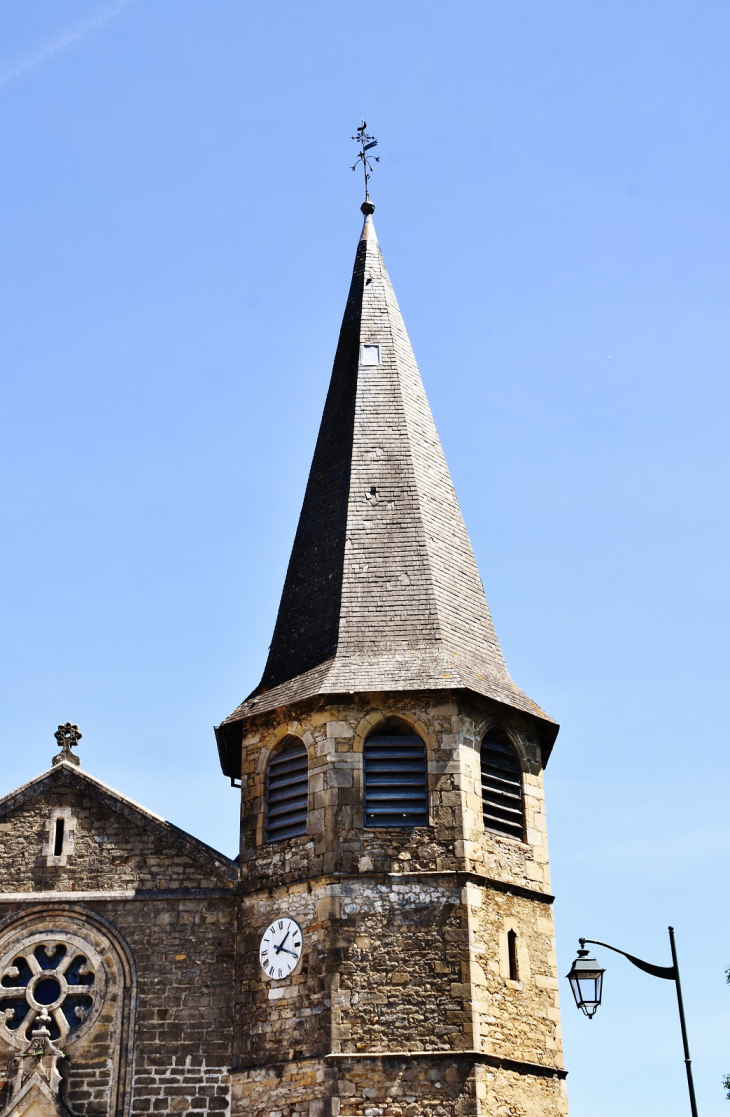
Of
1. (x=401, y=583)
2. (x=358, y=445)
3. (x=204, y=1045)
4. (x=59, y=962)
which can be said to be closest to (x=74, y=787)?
(x=59, y=962)

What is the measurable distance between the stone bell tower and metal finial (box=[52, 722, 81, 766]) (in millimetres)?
1645

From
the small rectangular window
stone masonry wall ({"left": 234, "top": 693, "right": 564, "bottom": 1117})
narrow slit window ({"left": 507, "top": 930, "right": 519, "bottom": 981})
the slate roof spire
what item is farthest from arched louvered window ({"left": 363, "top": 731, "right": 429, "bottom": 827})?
the small rectangular window

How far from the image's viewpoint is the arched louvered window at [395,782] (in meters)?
15.9

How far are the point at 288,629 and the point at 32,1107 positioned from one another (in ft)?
20.5

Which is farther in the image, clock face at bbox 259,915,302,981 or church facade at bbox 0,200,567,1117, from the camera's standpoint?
clock face at bbox 259,915,302,981

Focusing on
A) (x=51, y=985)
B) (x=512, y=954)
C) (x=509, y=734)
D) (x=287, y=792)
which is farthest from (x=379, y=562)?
(x=51, y=985)

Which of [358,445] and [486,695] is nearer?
[486,695]

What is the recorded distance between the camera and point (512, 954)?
51.3 feet

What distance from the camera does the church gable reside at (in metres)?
16.5

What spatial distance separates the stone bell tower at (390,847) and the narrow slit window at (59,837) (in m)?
2.02

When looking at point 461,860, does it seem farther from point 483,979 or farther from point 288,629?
point 288,629

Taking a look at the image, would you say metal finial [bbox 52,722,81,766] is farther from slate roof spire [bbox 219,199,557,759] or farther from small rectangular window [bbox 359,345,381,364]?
small rectangular window [bbox 359,345,381,364]

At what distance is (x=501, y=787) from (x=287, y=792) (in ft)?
7.69

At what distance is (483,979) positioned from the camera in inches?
592
